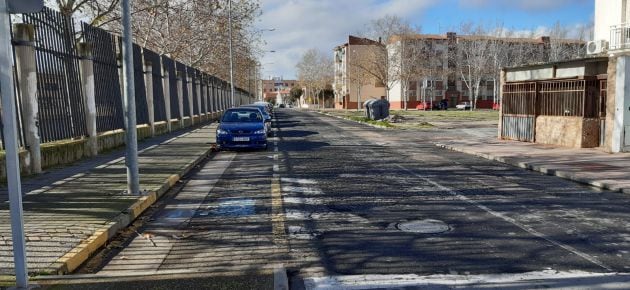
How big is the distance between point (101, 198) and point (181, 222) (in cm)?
185

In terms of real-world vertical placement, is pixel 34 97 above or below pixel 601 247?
above

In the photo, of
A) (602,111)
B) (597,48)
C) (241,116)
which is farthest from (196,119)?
(602,111)

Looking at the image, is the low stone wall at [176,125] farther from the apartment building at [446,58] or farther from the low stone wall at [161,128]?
the apartment building at [446,58]

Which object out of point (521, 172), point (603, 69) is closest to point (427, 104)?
point (603, 69)

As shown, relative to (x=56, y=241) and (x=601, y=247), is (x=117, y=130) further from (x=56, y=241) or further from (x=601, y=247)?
(x=601, y=247)

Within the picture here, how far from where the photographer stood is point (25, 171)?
1034 cm

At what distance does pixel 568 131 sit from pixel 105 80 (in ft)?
50.5

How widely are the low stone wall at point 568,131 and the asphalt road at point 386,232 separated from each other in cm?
691

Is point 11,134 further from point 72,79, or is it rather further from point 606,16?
point 606,16

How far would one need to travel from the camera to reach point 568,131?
17859 mm

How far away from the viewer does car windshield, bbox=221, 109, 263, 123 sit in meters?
18.6

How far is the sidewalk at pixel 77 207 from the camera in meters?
5.41

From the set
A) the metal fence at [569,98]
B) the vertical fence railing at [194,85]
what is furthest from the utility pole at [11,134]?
the vertical fence railing at [194,85]

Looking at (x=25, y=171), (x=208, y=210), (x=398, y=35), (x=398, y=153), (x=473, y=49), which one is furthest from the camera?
(x=473, y=49)
